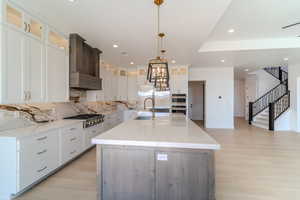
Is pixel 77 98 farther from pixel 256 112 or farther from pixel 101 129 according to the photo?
pixel 256 112

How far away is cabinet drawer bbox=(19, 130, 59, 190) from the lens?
2.09 meters

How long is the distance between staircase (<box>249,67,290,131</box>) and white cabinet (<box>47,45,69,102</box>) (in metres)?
7.99

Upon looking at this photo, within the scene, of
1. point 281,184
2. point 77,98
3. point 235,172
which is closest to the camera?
point 281,184

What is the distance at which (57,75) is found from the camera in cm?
323

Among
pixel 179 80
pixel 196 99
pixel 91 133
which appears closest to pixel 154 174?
pixel 91 133

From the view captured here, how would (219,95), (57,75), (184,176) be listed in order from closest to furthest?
(184,176), (57,75), (219,95)

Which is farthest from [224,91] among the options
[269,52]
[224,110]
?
[269,52]

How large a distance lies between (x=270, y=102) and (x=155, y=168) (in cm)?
845

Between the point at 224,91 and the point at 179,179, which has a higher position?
the point at 224,91

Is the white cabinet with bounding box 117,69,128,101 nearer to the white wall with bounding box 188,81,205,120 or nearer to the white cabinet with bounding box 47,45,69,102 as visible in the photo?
the white cabinet with bounding box 47,45,69,102

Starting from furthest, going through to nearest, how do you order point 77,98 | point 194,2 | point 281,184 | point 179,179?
1. point 77,98
2. point 281,184
3. point 194,2
4. point 179,179

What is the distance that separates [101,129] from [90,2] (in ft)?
10.8

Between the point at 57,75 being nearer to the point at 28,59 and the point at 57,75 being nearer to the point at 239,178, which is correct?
the point at 28,59

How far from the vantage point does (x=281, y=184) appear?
2428mm
